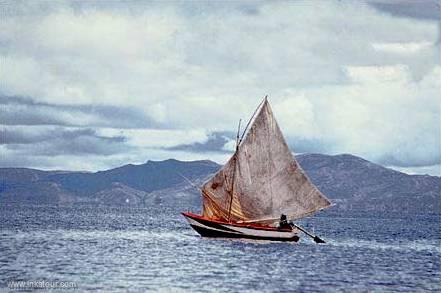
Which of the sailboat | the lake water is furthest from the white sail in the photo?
the lake water

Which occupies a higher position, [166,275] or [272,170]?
[272,170]

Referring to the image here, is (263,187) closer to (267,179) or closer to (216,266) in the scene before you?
(267,179)

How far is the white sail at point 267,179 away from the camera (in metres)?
104

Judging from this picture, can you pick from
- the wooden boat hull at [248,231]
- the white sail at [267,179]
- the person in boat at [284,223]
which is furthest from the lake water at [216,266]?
the white sail at [267,179]

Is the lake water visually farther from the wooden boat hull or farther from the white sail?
the white sail

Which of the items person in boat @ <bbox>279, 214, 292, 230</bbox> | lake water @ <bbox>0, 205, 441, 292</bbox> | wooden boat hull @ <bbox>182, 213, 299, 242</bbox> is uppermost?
person in boat @ <bbox>279, 214, 292, 230</bbox>

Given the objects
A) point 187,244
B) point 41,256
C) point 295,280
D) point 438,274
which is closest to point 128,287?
point 295,280

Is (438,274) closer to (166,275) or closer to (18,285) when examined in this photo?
(166,275)

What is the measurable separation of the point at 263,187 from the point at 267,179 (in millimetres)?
1197

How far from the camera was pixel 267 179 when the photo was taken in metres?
104

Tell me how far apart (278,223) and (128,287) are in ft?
160

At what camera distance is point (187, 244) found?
111 m

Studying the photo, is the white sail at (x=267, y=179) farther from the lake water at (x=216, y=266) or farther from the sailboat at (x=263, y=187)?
the lake water at (x=216, y=266)

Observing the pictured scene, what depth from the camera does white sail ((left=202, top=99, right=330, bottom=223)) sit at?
340 ft
